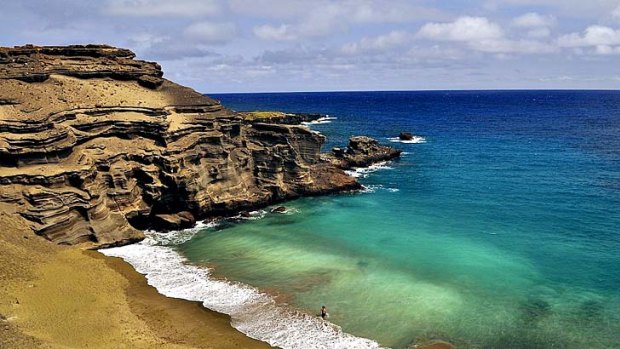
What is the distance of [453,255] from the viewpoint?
47781 millimetres

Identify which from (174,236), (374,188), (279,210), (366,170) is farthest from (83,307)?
(366,170)

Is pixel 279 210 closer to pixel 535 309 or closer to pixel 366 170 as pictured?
pixel 366 170

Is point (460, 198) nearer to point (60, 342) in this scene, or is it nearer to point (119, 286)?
point (119, 286)

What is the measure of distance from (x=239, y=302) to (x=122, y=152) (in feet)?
79.1

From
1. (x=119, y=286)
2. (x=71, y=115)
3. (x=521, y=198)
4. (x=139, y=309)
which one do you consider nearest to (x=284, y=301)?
(x=139, y=309)

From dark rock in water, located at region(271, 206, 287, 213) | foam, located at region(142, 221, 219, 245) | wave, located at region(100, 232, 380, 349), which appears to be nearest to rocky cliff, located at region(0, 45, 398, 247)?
foam, located at region(142, 221, 219, 245)

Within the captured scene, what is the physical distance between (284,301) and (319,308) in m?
3.00

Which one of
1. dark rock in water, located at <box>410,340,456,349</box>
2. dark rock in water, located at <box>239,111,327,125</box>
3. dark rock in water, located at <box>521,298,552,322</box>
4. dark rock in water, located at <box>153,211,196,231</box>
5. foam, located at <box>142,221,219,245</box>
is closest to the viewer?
dark rock in water, located at <box>410,340,456,349</box>

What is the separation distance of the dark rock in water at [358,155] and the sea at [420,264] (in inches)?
378

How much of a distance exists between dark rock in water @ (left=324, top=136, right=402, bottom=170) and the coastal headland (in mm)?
14085

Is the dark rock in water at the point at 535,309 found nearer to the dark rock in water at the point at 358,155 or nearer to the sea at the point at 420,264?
the sea at the point at 420,264

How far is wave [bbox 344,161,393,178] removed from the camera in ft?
281

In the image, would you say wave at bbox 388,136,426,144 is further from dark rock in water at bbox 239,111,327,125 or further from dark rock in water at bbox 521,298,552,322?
dark rock in water at bbox 521,298,552,322

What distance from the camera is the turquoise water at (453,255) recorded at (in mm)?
35406
